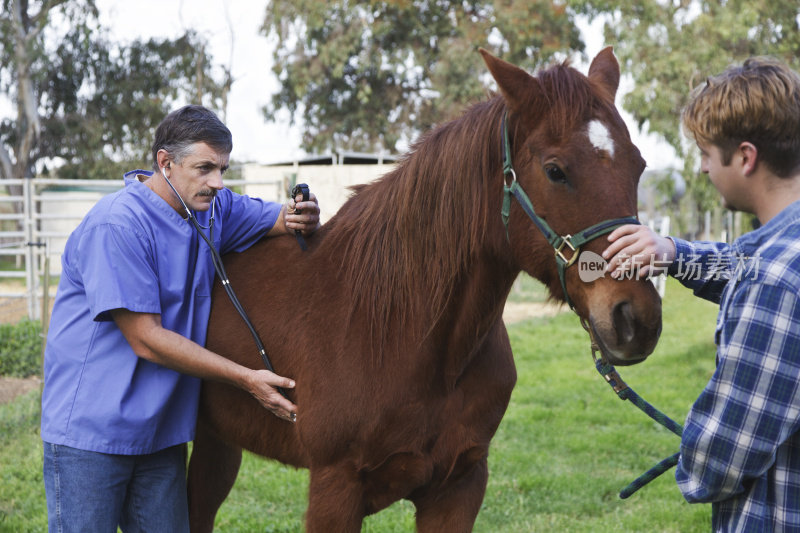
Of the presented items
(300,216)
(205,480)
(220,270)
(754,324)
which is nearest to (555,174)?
(754,324)

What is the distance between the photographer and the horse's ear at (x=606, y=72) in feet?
7.47

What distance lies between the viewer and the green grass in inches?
159

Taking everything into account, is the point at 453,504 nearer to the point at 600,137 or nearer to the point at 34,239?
the point at 600,137

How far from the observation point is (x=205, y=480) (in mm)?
3066

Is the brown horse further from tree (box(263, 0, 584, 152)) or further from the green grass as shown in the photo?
tree (box(263, 0, 584, 152))

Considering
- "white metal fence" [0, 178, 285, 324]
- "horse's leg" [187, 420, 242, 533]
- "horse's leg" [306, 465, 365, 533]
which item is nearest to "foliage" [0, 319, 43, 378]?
"white metal fence" [0, 178, 285, 324]

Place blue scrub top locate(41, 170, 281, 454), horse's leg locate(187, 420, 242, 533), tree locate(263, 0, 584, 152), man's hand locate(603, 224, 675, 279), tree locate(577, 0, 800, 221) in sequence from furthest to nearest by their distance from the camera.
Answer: tree locate(263, 0, 584, 152) → tree locate(577, 0, 800, 221) → horse's leg locate(187, 420, 242, 533) → blue scrub top locate(41, 170, 281, 454) → man's hand locate(603, 224, 675, 279)

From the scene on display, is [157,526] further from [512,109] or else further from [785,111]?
[785,111]

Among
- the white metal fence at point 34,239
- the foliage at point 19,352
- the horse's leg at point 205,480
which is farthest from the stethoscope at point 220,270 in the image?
the foliage at point 19,352

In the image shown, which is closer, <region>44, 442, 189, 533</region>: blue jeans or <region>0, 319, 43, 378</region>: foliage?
<region>44, 442, 189, 533</region>: blue jeans

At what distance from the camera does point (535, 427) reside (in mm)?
5930

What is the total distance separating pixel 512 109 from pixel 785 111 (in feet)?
2.55

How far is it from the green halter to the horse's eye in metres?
0.10

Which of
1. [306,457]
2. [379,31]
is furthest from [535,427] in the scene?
[379,31]
